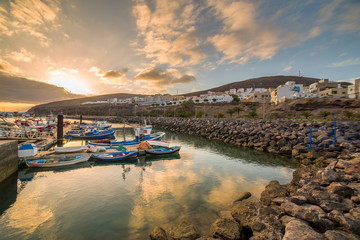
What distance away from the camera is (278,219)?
6590 mm

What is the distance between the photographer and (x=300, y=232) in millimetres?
5223

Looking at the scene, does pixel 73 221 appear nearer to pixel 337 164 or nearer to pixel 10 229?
pixel 10 229

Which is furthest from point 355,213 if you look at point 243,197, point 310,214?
point 243,197

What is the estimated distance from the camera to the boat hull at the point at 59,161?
15810 millimetres

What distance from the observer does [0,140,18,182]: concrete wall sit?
12.8 metres

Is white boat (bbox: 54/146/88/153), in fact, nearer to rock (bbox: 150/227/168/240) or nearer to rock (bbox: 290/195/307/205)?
rock (bbox: 150/227/168/240)

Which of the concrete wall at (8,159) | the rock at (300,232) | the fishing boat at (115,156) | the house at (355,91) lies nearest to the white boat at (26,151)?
the concrete wall at (8,159)

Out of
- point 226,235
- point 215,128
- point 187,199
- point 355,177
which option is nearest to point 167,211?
point 187,199

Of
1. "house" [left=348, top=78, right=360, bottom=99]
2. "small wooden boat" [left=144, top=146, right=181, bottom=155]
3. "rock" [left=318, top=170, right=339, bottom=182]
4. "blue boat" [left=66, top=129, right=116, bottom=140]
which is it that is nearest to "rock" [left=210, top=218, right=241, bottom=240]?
"rock" [left=318, top=170, right=339, bottom=182]

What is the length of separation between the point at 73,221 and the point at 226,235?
7.72 metres

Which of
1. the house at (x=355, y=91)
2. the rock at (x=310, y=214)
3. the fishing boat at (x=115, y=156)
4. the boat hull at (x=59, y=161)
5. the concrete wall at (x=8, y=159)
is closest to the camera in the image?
the rock at (x=310, y=214)

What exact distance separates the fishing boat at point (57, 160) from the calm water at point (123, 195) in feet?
1.86

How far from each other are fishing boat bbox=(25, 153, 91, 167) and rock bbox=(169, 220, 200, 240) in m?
14.5

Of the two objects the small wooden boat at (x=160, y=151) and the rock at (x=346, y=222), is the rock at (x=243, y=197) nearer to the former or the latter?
the rock at (x=346, y=222)
